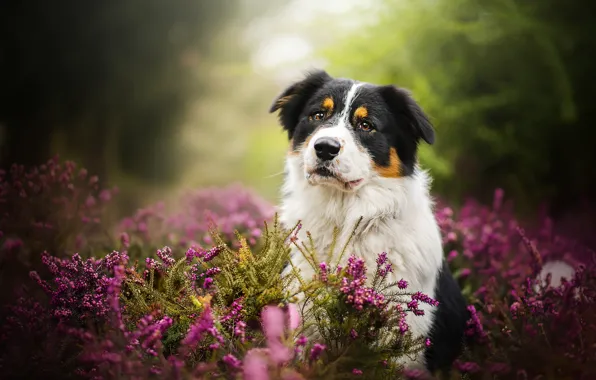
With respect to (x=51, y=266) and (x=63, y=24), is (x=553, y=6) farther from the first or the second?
(x=51, y=266)

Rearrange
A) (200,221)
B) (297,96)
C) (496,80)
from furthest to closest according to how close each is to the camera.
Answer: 1. (496,80)
2. (200,221)
3. (297,96)

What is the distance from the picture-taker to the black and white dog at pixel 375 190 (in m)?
3.08

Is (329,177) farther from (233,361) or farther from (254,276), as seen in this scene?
(233,361)

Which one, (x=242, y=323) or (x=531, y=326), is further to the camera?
(x=531, y=326)

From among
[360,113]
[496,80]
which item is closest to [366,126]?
[360,113]

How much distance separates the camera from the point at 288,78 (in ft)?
20.9

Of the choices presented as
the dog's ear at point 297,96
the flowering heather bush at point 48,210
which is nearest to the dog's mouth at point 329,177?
the dog's ear at point 297,96

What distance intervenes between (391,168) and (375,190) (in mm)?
178

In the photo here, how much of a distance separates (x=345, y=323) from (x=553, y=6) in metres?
6.71

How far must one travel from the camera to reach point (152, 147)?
7.27 meters

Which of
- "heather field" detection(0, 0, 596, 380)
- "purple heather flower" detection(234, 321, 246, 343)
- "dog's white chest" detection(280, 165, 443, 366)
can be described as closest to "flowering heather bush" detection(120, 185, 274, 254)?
"heather field" detection(0, 0, 596, 380)

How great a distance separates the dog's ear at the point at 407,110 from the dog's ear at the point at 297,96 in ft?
1.53

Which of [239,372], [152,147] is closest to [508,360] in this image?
[239,372]

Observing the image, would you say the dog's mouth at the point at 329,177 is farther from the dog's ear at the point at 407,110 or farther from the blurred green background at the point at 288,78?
the blurred green background at the point at 288,78
